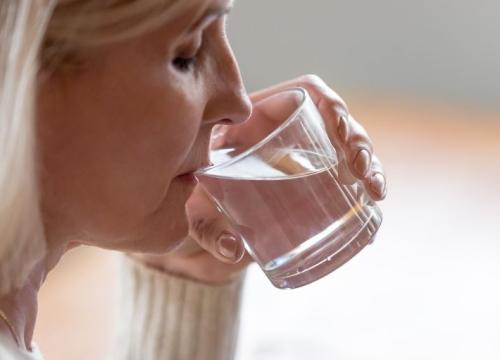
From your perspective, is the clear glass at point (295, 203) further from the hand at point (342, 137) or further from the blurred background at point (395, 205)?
the blurred background at point (395, 205)

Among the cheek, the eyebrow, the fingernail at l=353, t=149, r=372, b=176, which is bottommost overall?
the fingernail at l=353, t=149, r=372, b=176

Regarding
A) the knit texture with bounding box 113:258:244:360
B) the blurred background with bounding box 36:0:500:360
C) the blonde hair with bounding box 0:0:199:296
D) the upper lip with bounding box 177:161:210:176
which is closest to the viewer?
the blonde hair with bounding box 0:0:199:296

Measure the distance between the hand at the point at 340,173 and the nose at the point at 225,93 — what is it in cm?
12

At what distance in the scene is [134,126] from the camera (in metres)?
0.61

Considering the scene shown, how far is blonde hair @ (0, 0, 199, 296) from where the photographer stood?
55cm

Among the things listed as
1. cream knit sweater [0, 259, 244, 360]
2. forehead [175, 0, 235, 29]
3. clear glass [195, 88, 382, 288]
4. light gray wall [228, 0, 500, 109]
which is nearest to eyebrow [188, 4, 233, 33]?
forehead [175, 0, 235, 29]

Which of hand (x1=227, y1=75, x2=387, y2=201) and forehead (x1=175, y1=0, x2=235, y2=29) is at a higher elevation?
forehead (x1=175, y1=0, x2=235, y2=29)

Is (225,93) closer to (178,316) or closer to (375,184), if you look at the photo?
(375,184)

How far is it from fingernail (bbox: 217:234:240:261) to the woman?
0.07 metres

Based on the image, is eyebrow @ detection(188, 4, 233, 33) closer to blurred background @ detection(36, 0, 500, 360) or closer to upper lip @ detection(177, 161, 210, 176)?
upper lip @ detection(177, 161, 210, 176)

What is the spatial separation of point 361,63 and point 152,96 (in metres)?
1.57

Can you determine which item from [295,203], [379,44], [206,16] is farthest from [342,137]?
[379,44]

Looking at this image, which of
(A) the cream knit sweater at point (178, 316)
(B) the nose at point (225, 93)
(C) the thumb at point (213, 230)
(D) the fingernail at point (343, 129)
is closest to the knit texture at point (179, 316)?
(A) the cream knit sweater at point (178, 316)

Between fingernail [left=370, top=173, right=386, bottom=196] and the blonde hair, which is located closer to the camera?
the blonde hair
